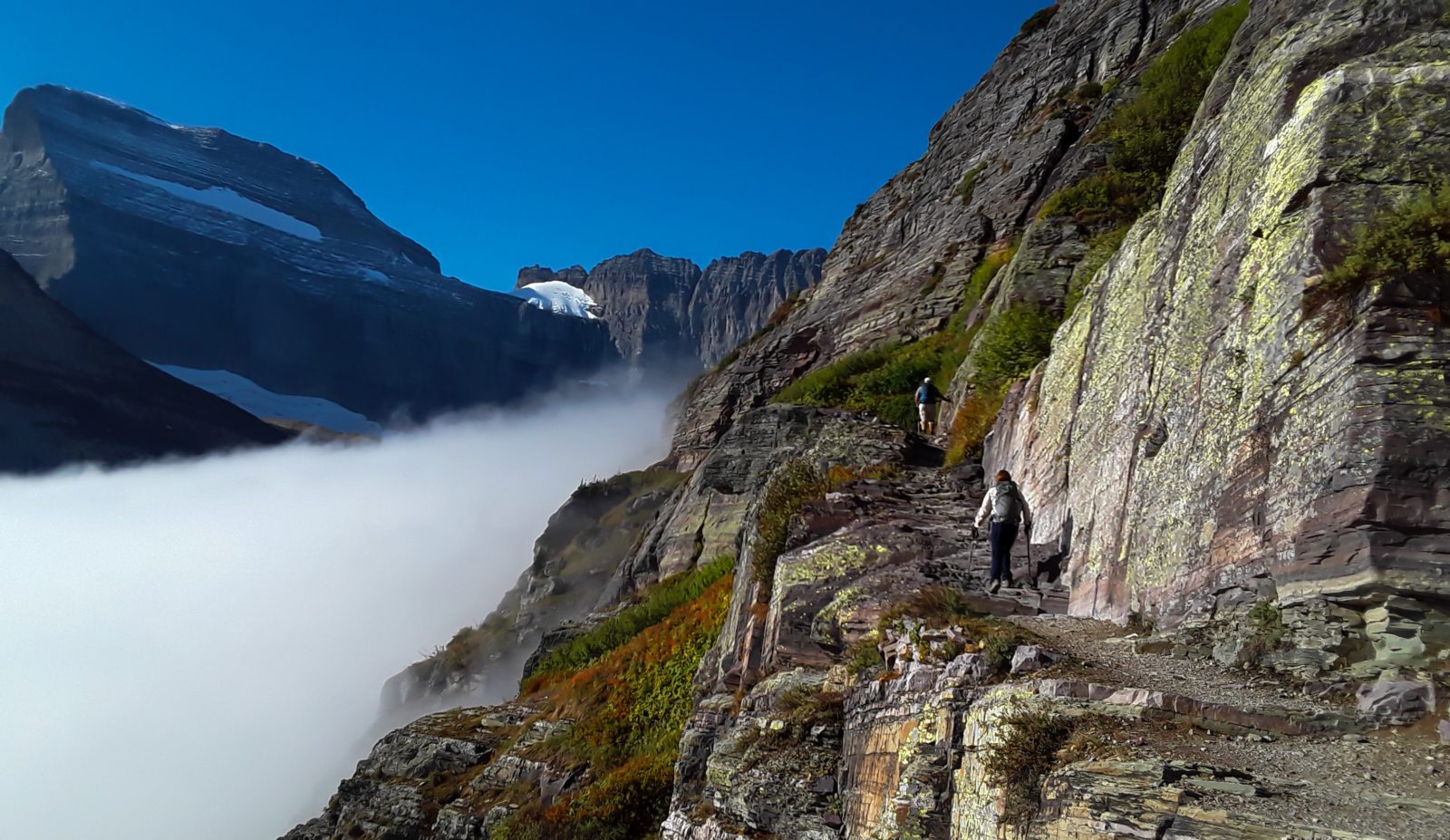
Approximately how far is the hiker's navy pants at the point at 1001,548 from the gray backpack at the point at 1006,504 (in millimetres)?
66

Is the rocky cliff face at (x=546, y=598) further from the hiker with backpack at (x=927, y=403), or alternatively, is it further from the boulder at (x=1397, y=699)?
the boulder at (x=1397, y=699)

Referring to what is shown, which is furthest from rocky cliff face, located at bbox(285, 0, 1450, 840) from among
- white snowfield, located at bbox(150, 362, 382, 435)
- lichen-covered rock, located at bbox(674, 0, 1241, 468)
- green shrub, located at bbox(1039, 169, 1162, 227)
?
white snowfield, located at bbox(150, 362, 382, 435)

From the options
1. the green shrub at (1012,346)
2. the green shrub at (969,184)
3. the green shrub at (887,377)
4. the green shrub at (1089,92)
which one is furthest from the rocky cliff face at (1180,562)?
the green shrub at (1089,92)

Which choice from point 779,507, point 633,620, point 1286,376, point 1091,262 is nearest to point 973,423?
Result: point 1091,262

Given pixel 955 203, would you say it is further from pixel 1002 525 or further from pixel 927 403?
pixel 1002 525

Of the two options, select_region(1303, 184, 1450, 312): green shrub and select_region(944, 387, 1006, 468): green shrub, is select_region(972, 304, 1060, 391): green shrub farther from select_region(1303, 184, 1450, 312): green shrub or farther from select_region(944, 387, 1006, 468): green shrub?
select_region(1303, 184, 1450, 312): green shrub

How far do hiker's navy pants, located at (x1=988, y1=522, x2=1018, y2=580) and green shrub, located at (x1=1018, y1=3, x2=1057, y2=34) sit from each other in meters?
36.9

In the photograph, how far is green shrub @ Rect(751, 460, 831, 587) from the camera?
1307 cm

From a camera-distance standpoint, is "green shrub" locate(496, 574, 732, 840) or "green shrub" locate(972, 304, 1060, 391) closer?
"green shrub" locate(496, 574, 732, 840)

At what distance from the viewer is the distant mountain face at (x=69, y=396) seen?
11962cm

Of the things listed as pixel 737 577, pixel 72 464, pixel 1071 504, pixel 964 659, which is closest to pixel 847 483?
pixel 737 577

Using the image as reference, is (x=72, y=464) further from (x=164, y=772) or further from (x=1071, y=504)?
(x=1071, y=504)

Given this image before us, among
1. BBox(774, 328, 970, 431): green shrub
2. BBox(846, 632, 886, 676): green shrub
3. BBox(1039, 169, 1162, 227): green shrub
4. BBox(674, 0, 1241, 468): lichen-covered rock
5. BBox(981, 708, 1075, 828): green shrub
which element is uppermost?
BBox(674, 0, 1241, 468): lichen-covered rock

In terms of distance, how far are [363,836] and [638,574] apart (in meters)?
11.0
